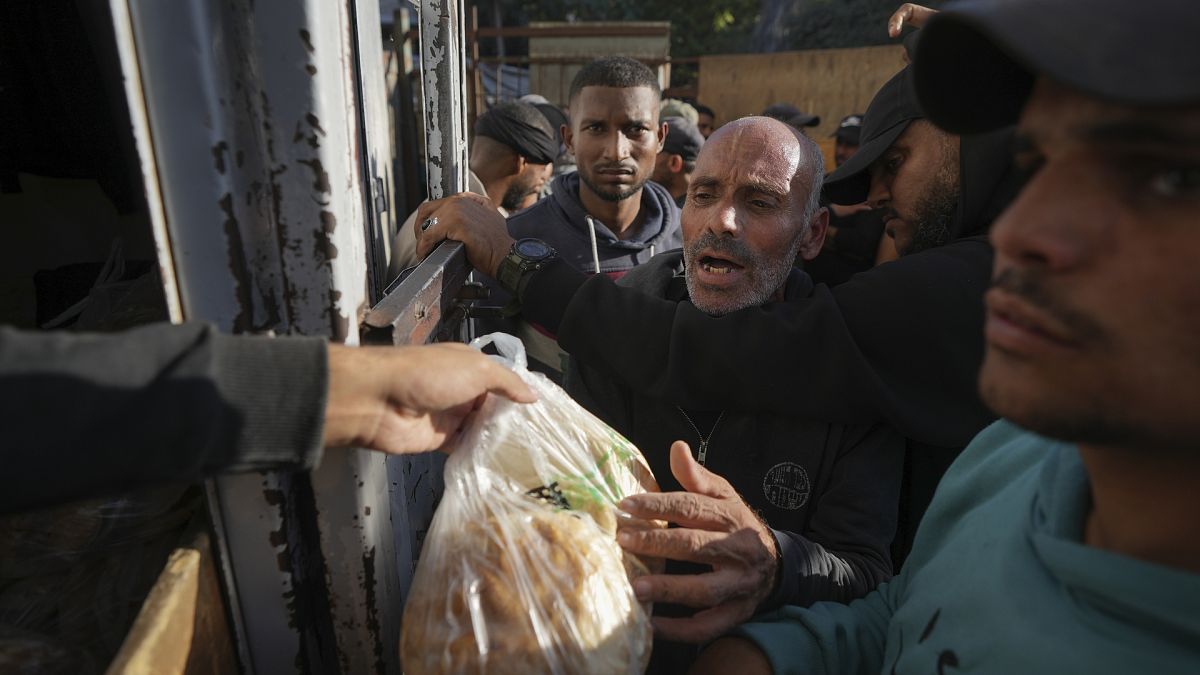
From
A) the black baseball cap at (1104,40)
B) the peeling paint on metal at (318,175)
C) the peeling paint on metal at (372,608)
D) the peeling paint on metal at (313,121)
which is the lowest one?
the peeling paint on metal at (372,608)

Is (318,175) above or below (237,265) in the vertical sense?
above

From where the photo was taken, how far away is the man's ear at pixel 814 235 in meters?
2.04

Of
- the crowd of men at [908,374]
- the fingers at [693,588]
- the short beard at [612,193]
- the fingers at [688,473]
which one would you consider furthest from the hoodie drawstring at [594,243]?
the fingers at [693,588]

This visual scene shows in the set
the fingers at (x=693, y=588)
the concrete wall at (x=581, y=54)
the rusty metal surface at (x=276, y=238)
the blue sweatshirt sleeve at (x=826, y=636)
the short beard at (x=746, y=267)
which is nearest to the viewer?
the rusty metal surface at (x=276, y=238)

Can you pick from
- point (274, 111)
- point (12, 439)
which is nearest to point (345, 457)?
point (12, 439)

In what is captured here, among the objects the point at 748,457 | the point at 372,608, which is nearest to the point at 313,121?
the point at 372,608

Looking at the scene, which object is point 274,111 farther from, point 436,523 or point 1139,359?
point 1139,359

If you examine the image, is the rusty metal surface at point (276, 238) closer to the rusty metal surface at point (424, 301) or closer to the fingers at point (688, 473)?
the rusty metal surface at point (424, 301)

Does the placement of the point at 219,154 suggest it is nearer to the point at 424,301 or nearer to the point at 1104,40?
the point at 424,301

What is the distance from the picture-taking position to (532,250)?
6.07 feet

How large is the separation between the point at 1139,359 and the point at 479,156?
4178 millimetres

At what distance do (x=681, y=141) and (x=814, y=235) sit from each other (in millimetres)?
3377

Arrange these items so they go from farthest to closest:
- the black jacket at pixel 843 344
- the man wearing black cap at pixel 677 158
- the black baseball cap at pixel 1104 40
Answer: the man wearing black cap at pixel 677 158
the black jacket at pixel 843 344
the black baseball cap at pixel 1104 40

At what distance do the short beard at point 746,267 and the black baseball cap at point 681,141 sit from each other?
3433 millimetres
